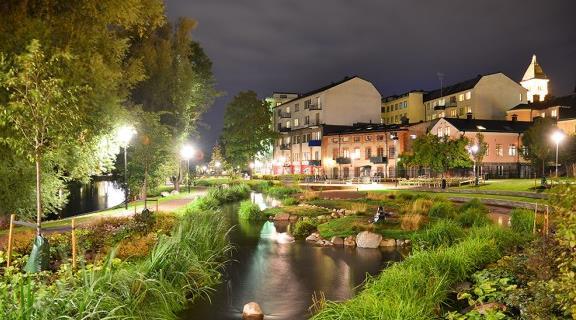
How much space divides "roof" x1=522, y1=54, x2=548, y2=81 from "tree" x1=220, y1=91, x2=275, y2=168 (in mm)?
66987

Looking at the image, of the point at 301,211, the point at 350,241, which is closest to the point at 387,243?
the point at 350,241

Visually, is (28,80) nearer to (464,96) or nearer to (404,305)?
(404,305)

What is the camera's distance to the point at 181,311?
10805 mm

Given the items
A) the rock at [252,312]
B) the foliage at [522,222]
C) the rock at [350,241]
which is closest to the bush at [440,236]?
the foliage at [522,222]

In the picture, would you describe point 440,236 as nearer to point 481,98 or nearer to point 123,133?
point 123,133

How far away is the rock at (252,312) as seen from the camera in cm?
1084

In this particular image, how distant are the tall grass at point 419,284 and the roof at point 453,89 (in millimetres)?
73562

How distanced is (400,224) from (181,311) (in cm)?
1321

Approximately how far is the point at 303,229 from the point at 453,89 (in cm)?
7445

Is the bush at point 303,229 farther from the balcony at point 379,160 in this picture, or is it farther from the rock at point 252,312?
the balcony at point 379,160

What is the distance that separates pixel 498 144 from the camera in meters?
63.9

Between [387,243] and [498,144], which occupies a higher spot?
[498,144]

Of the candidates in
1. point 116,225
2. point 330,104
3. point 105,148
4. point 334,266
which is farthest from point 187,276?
point 330,104

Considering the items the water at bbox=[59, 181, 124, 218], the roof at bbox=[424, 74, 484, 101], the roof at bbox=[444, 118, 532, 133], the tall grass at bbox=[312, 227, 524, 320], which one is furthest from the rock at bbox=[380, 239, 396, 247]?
the roof at bbox=[424, 74, 484, 101]
